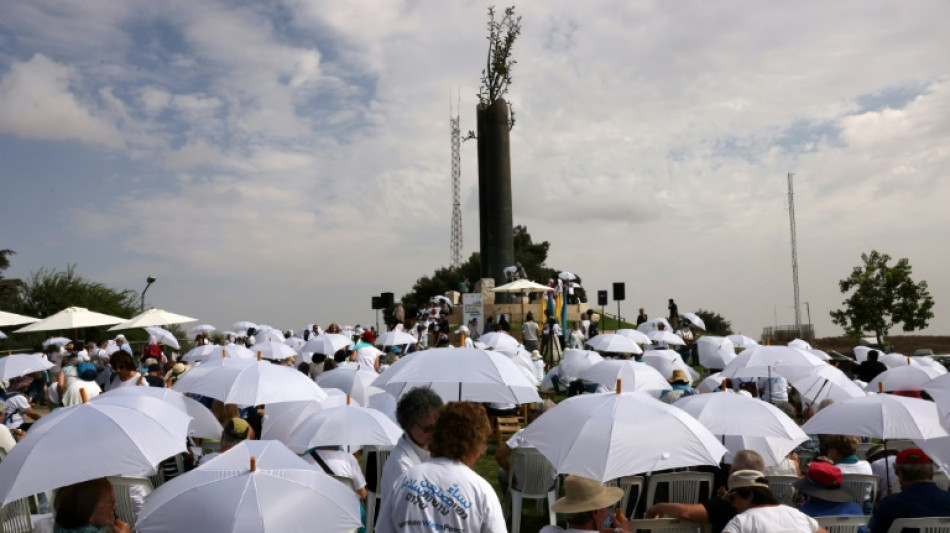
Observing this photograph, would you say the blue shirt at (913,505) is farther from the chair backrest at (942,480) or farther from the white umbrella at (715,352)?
the white umbrella at (715,352)

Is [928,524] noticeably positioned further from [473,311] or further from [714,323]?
[714,323]

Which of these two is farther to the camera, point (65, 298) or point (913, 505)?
point (65, 298)

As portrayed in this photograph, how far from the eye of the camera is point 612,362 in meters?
10.3

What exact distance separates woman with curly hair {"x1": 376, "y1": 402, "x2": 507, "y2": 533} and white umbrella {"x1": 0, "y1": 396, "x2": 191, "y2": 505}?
7.97ft

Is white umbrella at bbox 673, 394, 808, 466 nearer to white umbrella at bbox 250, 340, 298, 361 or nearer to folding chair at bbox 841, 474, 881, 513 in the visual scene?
folding chair at bbox 841, 474, 881, 513

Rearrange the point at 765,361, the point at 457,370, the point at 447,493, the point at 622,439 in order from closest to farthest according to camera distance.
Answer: the point at 447,493 → the point at 622,439 → the point at 457,370 → the point at 765,361

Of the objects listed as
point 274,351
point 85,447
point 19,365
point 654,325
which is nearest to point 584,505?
point 85,447

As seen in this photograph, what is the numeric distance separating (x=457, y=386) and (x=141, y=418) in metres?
3.50

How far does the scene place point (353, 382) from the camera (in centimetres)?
995

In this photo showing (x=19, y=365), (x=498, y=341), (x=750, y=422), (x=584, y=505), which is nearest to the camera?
(x=584, y=505)

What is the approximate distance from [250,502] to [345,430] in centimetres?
260

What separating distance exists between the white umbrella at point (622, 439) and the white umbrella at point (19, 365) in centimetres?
1082

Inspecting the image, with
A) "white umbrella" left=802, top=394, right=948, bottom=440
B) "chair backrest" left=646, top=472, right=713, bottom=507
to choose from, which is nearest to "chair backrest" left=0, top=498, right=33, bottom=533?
"chair backrest" left=646, top=472, right=713, bottom=507

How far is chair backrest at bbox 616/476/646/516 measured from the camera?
21.1ft
